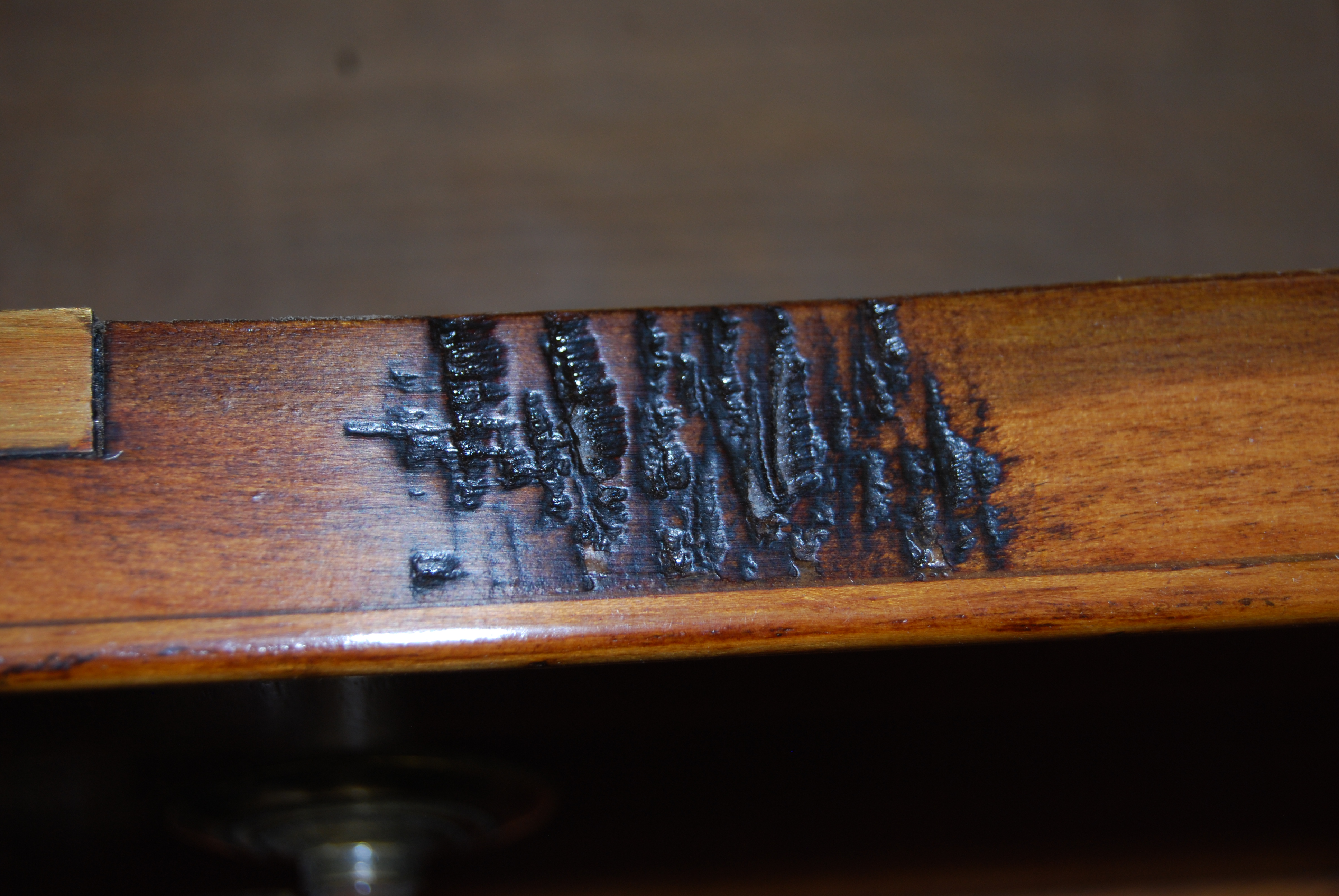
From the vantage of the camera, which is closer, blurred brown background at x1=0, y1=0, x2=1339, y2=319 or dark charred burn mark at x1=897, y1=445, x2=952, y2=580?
dark charred burn mark at x1=897, y1=445, x2=952, y2=580

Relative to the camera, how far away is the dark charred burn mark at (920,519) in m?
0.19

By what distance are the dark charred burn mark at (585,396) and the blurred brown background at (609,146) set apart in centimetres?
57

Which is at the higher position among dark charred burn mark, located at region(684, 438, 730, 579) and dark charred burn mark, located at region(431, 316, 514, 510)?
dark charred burn mark, located at region(431, 316, 514, 510)

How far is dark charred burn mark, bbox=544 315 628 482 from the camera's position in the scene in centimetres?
19

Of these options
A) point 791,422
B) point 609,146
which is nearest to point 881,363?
point 791,422

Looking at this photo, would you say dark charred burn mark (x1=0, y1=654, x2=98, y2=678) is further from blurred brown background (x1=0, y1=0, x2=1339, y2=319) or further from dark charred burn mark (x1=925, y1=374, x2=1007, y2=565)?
blurred brown background (x1=0, y1=0, x2=1339, y2=319)

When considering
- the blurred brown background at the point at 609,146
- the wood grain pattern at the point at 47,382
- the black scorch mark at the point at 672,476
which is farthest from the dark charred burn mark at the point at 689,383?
the blurred brown background at the point at 609,146

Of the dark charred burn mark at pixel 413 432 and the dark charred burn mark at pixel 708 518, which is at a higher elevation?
the dark charred burn mark at pixel 413 432

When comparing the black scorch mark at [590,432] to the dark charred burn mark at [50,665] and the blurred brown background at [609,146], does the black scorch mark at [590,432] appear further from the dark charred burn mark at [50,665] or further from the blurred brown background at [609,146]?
the blurred brown background at [609,146]

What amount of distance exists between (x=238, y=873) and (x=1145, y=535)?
1.61 feet

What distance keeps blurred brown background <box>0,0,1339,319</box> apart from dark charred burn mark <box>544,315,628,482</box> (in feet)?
1.89

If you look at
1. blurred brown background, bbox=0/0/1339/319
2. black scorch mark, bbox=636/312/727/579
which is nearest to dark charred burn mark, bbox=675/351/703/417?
black scorch mark, bbox=636/312/727/579

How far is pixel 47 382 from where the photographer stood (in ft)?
0.59

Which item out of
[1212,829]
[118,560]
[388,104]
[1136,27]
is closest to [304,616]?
[118,560]
